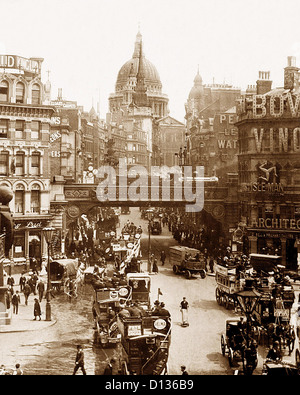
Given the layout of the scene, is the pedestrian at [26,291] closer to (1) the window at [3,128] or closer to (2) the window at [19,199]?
(2) the window at [19,199]

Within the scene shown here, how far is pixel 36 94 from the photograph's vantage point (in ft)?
138

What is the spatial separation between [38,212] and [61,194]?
348 centimetres

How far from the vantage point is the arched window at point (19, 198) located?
137 ft

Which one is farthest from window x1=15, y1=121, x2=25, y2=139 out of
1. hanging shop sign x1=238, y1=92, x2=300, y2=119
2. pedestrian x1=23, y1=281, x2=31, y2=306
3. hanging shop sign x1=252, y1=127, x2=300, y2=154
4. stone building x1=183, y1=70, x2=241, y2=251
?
hanging shop sign x1=252, y1=127, x2=300, y2=154

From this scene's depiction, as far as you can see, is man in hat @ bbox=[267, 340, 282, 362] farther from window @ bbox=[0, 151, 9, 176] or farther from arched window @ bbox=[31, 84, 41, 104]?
arched window @ bbox=[31, 84, 41, 104]

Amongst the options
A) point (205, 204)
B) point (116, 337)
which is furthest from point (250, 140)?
point (116, 337)

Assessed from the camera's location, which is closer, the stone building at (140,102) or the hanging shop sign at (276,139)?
the hanging shop sign at (276,139)

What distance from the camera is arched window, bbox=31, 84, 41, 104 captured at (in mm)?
41875

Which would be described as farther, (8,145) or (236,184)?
(236,184)

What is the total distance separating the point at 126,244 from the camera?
42.4m

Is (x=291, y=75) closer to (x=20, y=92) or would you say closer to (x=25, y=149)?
(x=20, y=92)

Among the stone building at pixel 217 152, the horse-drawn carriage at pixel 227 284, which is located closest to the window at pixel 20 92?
the stone building at pixel 217 152

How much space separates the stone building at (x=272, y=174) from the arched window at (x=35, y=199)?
15.1 metres

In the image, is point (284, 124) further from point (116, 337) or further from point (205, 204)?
point (116, 337)
